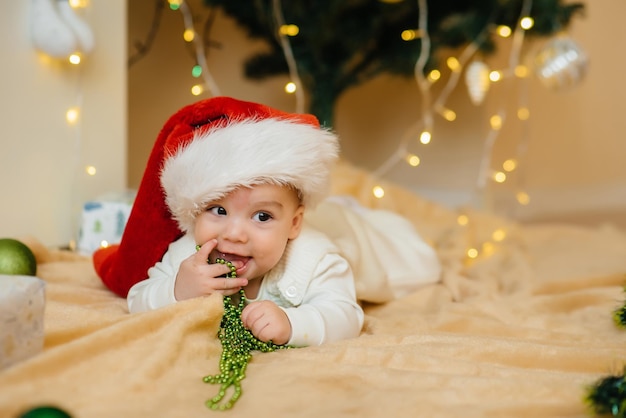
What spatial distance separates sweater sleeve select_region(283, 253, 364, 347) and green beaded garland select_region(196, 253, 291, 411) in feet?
0.13

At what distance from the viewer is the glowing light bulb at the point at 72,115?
5.30 feet

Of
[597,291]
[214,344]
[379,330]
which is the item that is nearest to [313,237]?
[379,330]

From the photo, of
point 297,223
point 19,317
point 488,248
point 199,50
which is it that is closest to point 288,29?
point 199,50

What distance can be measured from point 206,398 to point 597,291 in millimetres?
934

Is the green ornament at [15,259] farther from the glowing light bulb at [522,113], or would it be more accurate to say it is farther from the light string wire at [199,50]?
the glowing light bulb at [522,113]

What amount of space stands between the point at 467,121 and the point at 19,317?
2569 millimetres

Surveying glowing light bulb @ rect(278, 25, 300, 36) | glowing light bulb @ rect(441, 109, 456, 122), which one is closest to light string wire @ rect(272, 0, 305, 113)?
glowing light bulb @ rect(278, 25, 300, 36)

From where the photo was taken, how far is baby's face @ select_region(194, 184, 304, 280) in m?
0.92

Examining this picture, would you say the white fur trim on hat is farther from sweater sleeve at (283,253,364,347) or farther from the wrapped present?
the wrapped present

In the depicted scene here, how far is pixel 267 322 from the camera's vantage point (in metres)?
0.90

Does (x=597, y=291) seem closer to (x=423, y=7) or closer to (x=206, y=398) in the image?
(x=206, y=398)

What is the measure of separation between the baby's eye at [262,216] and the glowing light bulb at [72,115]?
0.88 meters

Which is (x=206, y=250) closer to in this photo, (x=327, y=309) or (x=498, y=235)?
(x=327, y=309)

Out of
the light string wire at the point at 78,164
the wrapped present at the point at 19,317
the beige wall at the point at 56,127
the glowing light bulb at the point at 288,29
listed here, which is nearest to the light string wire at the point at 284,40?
the glowing light bulb at the point at 288,29
